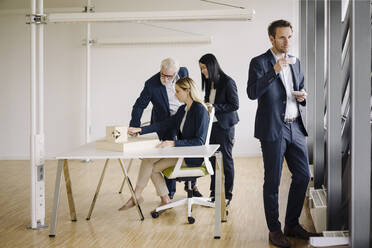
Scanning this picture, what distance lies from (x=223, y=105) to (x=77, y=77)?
6012 mm

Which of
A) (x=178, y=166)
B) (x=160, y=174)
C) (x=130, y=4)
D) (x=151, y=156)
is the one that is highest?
(x=130, y=4)

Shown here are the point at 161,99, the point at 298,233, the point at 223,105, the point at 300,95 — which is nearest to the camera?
the point at 300,95

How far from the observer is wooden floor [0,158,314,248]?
436cm

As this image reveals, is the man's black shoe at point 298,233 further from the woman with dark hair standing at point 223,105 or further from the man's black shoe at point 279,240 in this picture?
the woman with dark hair standing at point 223,105

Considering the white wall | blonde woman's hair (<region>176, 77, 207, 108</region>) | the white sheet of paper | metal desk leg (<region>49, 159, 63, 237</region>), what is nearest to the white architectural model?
metal desk leg (<region>49, 159, 63, 237</region>)

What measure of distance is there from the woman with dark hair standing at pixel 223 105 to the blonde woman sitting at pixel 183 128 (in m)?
0.35

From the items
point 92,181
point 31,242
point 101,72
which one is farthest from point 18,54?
point 31,242

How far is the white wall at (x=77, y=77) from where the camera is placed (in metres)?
10.6

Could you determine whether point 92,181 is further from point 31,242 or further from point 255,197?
point 31,242

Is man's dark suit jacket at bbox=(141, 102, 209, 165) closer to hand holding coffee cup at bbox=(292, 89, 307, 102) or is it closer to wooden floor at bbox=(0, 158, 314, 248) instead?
wooden floor at bbox=(0, 158, 314, 248)

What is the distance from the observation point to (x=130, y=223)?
5.02 m

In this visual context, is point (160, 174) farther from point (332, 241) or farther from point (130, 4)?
point (130, 4)

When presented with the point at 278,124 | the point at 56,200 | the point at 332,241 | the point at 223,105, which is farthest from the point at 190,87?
the point at 332,241

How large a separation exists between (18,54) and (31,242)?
7.17 m
